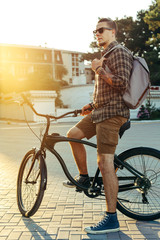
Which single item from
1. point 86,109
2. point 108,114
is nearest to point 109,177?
point 108,114

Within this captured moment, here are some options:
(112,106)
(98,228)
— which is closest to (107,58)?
(112,106)

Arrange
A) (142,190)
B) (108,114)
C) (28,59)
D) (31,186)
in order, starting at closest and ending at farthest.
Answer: (108,114) < (142,190) < (31,186) < (28,59)

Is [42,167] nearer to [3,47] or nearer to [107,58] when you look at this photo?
[107,58]

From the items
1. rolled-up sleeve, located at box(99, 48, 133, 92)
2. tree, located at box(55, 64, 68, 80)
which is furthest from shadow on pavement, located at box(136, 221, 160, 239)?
tree, located at box(55, 64, 68, 80)

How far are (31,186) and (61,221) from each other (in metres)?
0.54

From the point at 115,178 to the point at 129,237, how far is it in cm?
55

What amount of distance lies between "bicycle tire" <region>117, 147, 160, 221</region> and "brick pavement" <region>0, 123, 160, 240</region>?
0.09m

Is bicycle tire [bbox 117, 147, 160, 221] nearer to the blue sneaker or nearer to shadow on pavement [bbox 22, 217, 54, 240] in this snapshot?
the blue sneaker

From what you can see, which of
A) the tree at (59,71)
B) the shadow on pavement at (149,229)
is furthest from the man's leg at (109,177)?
the tree at (59,71)

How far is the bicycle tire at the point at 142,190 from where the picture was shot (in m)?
3.58

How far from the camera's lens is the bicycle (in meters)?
3.57

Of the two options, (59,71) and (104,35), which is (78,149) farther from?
(59,71)

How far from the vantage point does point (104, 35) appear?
3.38 meters

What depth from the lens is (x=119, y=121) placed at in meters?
3.36
